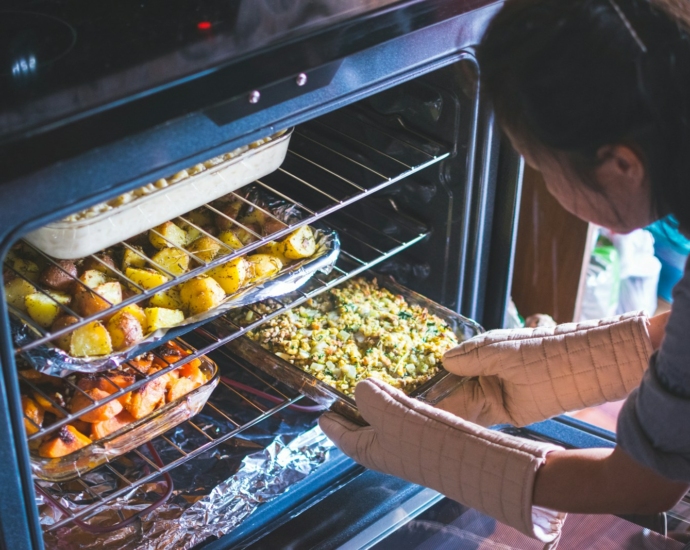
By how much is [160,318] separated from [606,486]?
69 cm

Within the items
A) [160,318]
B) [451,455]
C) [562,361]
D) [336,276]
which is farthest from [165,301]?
[562,361]

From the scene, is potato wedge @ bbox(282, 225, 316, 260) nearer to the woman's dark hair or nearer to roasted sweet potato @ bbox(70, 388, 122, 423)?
roasted sweet potato @ bbox(70, 388, 122, 423)

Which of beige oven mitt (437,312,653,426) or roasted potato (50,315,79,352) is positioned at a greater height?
roasted potato (50,315,79,352)

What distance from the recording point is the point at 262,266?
4.71 feet

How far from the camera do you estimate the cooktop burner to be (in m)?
1.00

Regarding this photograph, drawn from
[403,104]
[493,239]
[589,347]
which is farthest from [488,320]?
[403,104]

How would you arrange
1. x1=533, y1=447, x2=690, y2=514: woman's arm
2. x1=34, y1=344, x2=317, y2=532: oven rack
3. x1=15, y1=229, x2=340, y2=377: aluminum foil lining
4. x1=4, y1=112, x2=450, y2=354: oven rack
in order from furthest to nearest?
x1=4, y1=112, x2=450, y2=354: oven rack
x1=34, y1=344, x2=317, y2=532: oven rack
x1=15, y1=229, x2=340, y2=377: aluminum foil lining
x1=533, y1=447, x2=690, y2=514: woman's arm

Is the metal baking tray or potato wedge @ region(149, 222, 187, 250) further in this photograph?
potato wedge @ region(149, 222, 187, 250)

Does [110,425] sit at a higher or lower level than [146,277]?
lower

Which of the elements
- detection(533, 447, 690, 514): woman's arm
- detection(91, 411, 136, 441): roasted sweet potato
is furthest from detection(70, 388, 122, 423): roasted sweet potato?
detection(533, 447, 690, 514): woman's arm

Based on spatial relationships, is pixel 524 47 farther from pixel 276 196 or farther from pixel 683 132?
pixel 276 196

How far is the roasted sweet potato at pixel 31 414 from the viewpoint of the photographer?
1.18 metres

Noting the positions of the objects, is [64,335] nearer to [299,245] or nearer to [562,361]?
[299,245]

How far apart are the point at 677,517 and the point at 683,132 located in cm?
73
